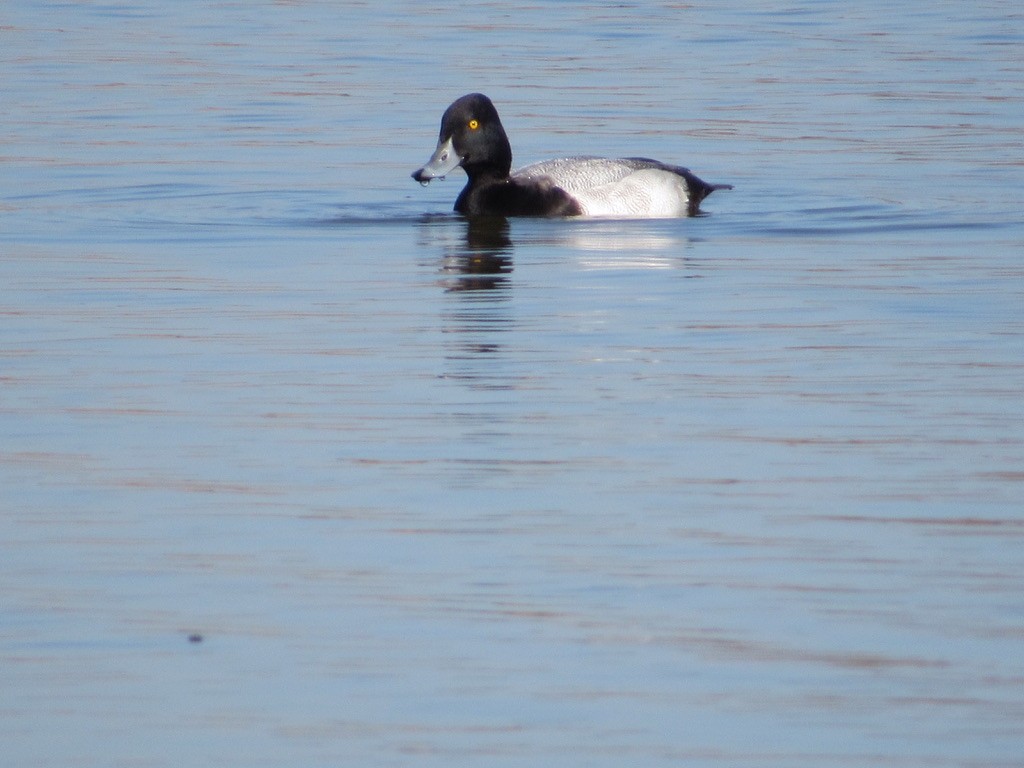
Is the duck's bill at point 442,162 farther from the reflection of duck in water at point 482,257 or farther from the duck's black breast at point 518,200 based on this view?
the reflection of duck in water at point 482,257

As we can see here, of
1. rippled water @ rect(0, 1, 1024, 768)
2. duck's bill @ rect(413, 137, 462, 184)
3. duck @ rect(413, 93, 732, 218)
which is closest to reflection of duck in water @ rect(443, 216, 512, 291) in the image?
rippled water @ rect(0, 1, 1024, 768)

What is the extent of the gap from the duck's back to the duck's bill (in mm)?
426

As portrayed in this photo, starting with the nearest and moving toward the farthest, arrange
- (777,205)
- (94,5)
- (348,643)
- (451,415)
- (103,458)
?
(348,643) < (103,458) < (451,415) < (777,205) < (94,5)

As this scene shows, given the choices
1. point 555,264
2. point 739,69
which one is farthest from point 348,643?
point 739,69

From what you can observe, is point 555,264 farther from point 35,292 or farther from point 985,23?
point 985,23

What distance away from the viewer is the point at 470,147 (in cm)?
1309

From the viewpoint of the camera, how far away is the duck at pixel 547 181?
12.7 metres

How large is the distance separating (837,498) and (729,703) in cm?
160

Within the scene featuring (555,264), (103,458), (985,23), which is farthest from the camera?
(985,23)

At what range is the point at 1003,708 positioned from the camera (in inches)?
168

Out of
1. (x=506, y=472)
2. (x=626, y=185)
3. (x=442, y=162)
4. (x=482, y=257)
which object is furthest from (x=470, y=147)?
(x=506, y=472)

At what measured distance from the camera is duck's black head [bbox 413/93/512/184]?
13.0 meters

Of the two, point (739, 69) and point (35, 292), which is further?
point (739, 69)

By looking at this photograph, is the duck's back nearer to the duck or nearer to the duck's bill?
the duck
